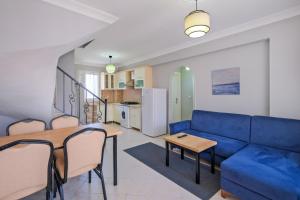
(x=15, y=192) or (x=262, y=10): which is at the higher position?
(x=262, y=10)

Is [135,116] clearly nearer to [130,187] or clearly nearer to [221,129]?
[221,129]

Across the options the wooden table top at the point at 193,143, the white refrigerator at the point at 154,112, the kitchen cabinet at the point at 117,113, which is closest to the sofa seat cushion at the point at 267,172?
the wooden table top at the point at 193,143

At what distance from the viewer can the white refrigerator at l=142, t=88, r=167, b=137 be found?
183 inches

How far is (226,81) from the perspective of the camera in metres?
3.47

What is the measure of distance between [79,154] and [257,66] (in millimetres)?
3351

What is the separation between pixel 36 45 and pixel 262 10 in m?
3.30

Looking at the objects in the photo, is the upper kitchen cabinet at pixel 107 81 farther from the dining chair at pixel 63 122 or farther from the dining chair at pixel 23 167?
the dining chair at pixel 23 167

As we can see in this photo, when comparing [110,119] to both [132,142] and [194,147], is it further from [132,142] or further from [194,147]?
[194,147]

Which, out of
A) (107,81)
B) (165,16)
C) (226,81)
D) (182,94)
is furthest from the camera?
(107,81)

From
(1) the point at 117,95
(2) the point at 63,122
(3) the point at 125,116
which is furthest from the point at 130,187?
(1) the point at 117,95

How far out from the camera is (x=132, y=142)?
13.8ft

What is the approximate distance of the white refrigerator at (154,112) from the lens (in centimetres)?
465

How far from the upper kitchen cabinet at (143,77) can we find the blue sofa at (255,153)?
2250 mm

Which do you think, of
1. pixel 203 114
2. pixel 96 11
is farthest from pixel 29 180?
pixel 203 114
